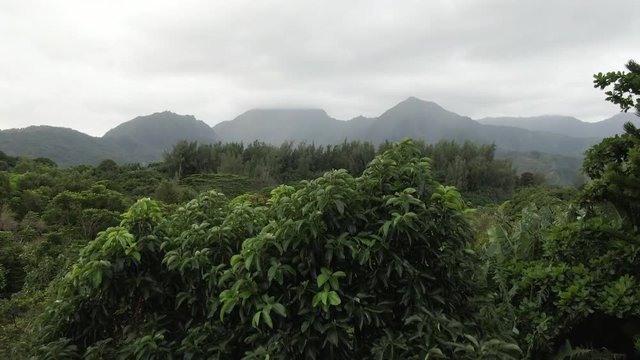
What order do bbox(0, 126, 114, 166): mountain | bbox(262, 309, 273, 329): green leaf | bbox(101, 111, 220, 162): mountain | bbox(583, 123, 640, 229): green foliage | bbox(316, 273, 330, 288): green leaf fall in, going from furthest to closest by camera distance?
bbox(101, 111, 220, 162): mountain → bbox(0, 126, 114, 166): mountain → bbox(583, 123, 640, 229): green foliage → bbox(316, 273, 330, 288): green leaf → bbox(262, 309, 273, 329): green leaf

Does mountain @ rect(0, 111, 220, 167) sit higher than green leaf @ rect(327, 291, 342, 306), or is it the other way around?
mountain @ rect(0, 111, 220, 167)

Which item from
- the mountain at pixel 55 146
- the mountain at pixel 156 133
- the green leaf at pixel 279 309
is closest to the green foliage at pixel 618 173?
the green leaf at pixel 279 309

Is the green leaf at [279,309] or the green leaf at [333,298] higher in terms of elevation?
the green leaf at [333,298]

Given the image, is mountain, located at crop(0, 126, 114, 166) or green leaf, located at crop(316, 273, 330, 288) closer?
green leaf, located at crop(316, 273, 330, 288)

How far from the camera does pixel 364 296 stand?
2.33 metres

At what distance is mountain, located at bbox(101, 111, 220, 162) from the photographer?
14262 cm

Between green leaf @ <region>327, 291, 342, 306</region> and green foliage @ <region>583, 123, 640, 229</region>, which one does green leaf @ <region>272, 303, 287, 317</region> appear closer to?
green leaf @ <region>327, 291, 342, 306</region>

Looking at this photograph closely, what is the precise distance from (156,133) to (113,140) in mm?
28856

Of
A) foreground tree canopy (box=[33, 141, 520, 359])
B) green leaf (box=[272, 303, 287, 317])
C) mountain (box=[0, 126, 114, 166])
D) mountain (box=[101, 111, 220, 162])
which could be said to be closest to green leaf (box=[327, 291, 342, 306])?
foreground tree canopy (box=[33, 141, 520, 359])

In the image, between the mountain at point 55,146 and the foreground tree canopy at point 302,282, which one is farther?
the mountain at point 55,146

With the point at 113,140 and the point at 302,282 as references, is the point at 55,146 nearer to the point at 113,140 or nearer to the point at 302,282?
the point at 113,140

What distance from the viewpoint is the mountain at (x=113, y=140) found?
8238 cm

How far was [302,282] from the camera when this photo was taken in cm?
239

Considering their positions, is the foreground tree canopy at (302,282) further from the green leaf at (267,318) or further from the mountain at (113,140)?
the mountain at (113,140)
